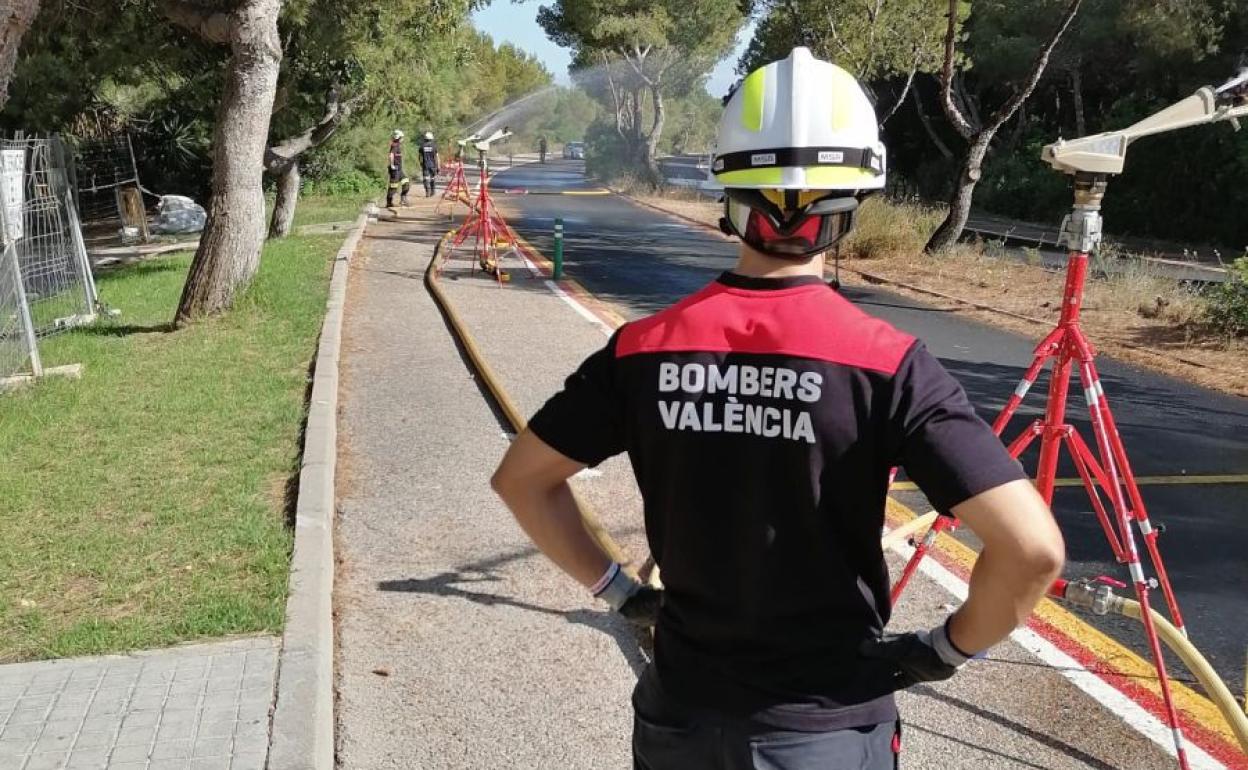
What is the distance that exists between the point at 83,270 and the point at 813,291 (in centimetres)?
1203

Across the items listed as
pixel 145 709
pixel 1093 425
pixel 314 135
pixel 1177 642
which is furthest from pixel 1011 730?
pixel 314 135

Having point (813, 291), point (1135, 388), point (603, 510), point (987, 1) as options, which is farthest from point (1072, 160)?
point (987, 1)

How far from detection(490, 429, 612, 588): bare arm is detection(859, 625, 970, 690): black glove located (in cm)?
54

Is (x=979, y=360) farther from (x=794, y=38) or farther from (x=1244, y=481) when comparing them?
(x=794, y=38)

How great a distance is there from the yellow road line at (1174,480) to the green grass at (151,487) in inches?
147

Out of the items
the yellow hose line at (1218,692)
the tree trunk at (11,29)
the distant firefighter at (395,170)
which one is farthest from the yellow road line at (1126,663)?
the distant firefighter at (395,170)

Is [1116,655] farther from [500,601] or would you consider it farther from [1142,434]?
[1142,434]

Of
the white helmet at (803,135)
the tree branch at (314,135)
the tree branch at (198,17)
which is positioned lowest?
the white helmet at (803,135)

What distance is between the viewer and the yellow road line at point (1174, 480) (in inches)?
260

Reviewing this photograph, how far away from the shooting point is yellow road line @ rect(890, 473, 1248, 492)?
6.61m

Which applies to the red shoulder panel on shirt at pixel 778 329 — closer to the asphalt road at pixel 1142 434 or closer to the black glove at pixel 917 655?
the black glove at pixel 917 655

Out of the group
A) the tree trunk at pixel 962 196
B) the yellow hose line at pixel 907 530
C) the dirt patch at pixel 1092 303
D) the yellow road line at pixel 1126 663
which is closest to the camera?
the yellow road line at pixel 1126 663

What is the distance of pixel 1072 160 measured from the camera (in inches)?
135

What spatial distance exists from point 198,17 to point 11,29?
4126mm
